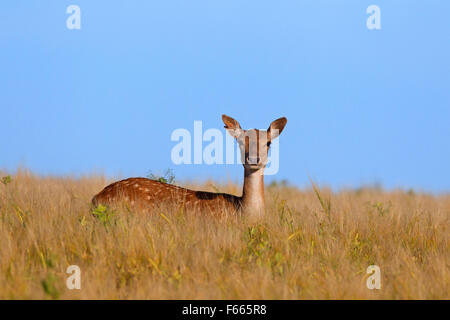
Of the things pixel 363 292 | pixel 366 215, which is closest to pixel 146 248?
pixel 363 292

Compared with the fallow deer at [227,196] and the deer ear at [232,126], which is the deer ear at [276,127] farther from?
the deer ear at [232,126]

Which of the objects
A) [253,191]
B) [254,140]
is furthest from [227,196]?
[254,140]

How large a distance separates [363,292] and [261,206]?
139 inches

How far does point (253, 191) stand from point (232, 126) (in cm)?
118

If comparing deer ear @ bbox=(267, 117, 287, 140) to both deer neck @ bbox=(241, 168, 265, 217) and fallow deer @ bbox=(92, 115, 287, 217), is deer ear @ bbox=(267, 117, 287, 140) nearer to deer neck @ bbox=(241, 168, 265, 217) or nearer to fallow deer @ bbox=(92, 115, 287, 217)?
fallow deer @ bbox=(92, 115, 287, 217)

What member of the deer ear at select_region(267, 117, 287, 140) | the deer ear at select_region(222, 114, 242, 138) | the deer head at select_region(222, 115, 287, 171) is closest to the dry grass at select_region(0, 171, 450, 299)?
the deer head at select_region(222, 115, 287, 171)

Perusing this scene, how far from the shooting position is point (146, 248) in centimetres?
678

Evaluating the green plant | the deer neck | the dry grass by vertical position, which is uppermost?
the deer neck

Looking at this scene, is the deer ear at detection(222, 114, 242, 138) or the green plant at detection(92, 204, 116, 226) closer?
the green plant at detection(92, 204, 116, 226)

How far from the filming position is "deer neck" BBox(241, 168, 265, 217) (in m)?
9.09

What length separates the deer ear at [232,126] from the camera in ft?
31.0

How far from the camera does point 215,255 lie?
269 inches
